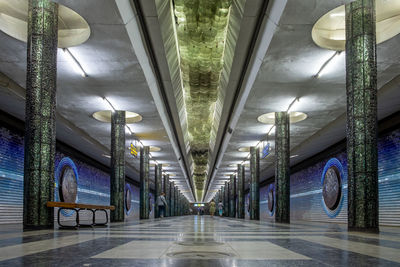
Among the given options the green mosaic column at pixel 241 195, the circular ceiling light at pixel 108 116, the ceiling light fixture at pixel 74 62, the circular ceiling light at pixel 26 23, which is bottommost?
the green mosaic column at pixel 241 195

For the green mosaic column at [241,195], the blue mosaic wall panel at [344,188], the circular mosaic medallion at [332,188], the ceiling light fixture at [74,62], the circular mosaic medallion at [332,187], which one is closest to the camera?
the ceiling light fixture at [74,62]

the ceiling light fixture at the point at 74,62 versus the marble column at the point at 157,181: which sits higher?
the ceiling light fixture at the point at 74,62

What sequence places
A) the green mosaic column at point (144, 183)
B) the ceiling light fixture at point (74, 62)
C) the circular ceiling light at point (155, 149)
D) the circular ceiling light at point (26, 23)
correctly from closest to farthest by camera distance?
the circular ceiling light at point (26, 23)
the ceiling light fixture at point (74, 62)
the green mosaic column at point (144, 183)
the circular ceiling light at point (155, 149)

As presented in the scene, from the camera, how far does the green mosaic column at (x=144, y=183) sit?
31453 millimetres

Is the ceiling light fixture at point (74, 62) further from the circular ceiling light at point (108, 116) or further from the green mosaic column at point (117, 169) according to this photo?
the circular ceiling light at point (108, 116)

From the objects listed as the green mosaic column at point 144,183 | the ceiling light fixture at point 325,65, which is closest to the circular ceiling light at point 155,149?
the green mosaic column at point 144,183

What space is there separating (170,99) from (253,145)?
13588mm

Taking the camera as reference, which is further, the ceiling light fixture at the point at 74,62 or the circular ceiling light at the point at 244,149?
the circular ceiling light at the point at 244,149

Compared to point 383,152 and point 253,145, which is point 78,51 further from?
point 253,145

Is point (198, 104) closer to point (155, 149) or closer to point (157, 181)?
point (155, 149)

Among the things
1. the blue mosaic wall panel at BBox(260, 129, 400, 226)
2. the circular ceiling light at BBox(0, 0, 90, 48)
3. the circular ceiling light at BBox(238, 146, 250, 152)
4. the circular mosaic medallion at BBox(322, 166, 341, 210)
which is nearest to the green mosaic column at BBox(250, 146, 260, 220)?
the circular ceiling light at BBox(238, 146, 250, 152)

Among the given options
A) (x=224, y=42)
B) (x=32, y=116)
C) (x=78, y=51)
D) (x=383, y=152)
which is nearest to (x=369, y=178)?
(x=224, y=42)

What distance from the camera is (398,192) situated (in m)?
19.9

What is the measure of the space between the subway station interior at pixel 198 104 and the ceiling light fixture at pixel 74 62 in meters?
0.08
